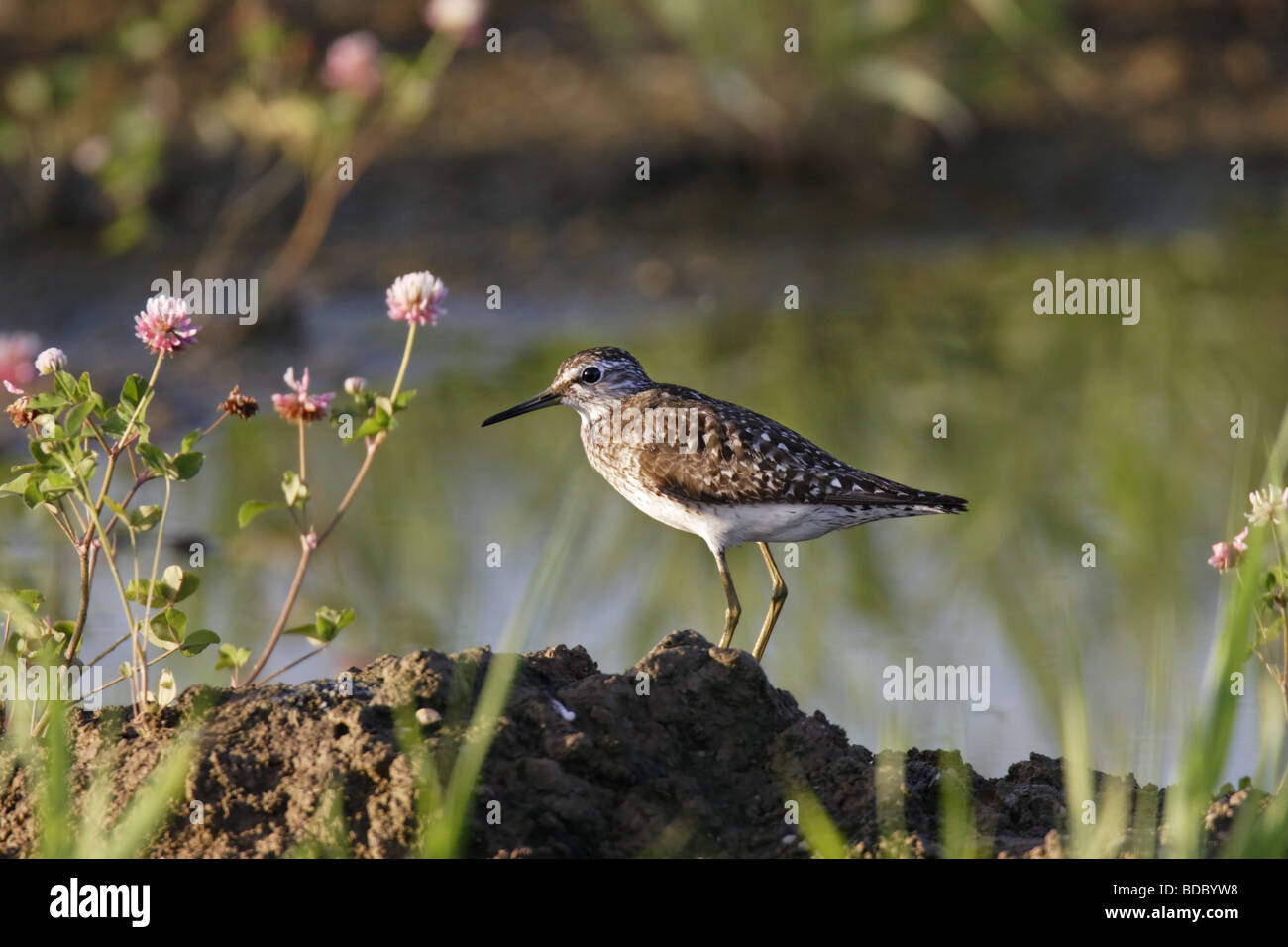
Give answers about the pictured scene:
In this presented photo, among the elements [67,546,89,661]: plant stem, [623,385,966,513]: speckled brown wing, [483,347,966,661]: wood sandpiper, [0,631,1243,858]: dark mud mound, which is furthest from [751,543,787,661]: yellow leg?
[67,546,89,661]: plant stem

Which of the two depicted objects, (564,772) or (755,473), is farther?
(755,473)

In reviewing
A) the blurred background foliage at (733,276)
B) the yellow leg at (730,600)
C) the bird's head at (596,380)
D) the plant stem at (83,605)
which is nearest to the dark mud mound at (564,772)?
the plant stem at (83,605)

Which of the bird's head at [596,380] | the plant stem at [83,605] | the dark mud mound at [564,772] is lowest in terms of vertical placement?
the dark mud mound at [564,772]

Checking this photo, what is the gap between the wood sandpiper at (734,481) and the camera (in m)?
6.43

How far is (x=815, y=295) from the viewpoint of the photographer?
1338 centimetres

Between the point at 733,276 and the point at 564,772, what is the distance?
9.14 metres

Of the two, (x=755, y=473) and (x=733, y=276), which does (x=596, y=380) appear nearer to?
(x=755, y=473)

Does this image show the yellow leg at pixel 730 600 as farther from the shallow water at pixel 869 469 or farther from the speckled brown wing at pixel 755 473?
the shallow water at pixel 869 469

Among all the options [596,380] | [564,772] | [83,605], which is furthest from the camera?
[596,380]

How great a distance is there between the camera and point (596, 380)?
7160mm

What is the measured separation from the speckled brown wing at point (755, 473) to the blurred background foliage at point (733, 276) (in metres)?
0.81

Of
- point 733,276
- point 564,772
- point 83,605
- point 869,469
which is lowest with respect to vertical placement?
point 564,772

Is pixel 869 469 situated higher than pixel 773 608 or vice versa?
pixel 869 469

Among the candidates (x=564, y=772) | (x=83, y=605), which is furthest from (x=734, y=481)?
(x=83, y=605)
